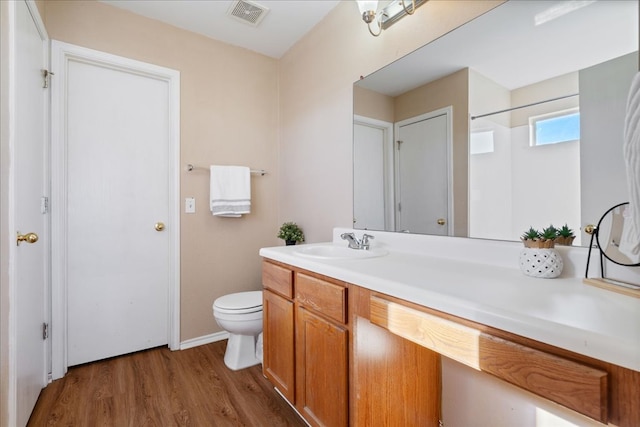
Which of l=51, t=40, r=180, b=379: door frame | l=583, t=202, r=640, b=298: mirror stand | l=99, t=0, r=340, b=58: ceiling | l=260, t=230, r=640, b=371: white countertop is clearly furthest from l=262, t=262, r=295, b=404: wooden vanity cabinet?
l=99, t=0, r=340, b=58: ceiling

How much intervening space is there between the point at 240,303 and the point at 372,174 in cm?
118

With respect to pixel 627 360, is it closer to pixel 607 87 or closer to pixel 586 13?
pixel 607 87

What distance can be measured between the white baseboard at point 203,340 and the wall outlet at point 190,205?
989 millimetres

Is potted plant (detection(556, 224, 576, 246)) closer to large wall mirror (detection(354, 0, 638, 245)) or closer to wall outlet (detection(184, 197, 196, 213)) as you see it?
large wall mirror (detection(354, 0, 638, 245))

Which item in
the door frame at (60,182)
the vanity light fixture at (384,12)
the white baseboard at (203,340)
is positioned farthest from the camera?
the white baseboard at (203,340)

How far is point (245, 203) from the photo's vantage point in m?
2.40

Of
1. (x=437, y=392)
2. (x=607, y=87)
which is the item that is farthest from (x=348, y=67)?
(x=437, y=392)

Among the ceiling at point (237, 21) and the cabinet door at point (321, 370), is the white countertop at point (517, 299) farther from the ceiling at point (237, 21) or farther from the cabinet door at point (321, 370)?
the ceiling at point (237, 21)

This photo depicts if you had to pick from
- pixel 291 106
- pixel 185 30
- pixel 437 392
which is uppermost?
pixel 185 30

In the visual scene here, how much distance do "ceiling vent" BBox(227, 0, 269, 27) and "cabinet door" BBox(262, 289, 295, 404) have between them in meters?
1.84

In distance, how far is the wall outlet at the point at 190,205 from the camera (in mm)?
2262

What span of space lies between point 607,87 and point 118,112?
2.60 metres

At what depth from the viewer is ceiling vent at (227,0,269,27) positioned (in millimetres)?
1962

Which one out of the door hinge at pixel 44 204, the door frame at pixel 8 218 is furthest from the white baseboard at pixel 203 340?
the door hinge at pixel 44 204
